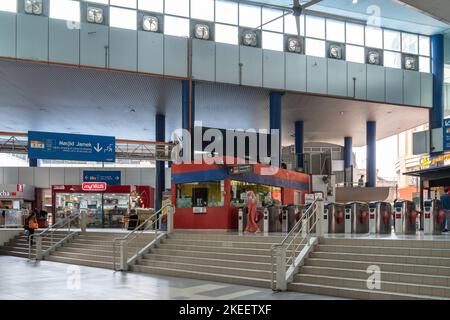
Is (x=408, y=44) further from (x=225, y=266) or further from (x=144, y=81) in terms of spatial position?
(x=225, y=266)

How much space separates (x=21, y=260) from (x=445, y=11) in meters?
16.3

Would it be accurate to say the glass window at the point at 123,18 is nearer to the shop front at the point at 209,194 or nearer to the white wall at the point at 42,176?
the shop front at the point at 209,194

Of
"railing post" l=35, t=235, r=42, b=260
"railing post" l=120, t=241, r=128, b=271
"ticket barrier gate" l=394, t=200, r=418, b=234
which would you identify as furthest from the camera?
"railing post" l=35, t=235, r=42, b=260

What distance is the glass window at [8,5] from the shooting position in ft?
73.9

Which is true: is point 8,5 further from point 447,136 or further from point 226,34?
point 447,136

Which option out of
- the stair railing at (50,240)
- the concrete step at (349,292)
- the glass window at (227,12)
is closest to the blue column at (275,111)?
the glass window at (227,12)

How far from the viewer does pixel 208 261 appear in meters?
14.4

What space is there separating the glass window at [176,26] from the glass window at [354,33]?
9.25 meters

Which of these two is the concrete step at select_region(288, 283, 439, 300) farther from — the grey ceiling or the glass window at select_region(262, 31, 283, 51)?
the glass window at select_region(262, 31, 283, 51)

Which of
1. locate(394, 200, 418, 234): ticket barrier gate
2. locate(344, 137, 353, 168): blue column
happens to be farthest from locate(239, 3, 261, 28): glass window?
locate(344, 137, 353, 168): blue column

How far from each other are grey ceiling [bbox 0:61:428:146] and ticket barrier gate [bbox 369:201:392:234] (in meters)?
11.8

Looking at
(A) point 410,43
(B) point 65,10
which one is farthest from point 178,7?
(A) point 410,43

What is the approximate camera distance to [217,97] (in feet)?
96.9

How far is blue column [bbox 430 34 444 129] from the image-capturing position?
31.4m
